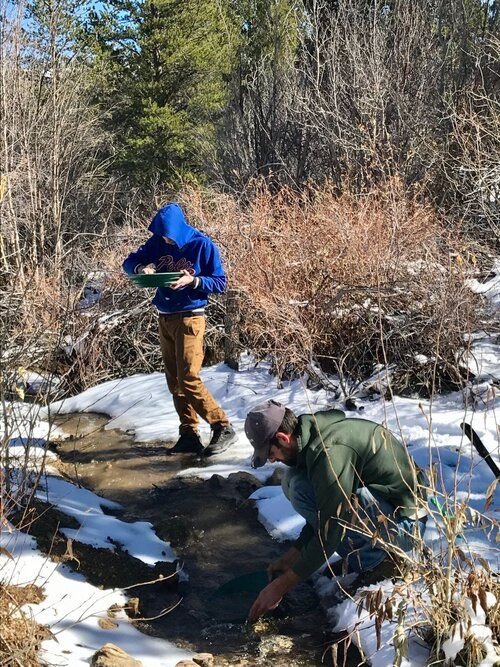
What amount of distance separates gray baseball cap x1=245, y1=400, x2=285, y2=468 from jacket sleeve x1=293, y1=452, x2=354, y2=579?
8.8 inches

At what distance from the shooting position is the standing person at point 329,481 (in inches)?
115

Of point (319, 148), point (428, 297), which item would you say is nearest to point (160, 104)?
point (319, 148)

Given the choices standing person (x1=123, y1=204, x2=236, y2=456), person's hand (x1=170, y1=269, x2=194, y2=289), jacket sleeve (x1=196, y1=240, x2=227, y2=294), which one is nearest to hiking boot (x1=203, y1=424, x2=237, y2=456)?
standing person (x1=123, y1=204, x2=236, y2=456)

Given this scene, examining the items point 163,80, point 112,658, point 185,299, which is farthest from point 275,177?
point 112,658

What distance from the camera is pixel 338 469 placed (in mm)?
2928

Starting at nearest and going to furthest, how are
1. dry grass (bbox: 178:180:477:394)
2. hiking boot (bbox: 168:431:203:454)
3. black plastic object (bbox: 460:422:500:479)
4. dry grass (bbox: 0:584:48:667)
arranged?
dry grass (bbox: 0:584:48:667) → black plastic object (bbox: 460:422:500:479) → hiking boot (bbox: 168:431:203:454) → dry grass (bbox: 178:180:477:394)

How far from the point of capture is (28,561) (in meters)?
3.20

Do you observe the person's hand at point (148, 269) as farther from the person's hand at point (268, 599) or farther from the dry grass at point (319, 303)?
the person's hand at point (268, 599)

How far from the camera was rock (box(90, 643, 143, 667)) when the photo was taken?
2.55 meters

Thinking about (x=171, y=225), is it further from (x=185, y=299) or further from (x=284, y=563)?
(x=284, y=563)

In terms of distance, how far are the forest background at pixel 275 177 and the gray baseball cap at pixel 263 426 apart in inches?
23.2

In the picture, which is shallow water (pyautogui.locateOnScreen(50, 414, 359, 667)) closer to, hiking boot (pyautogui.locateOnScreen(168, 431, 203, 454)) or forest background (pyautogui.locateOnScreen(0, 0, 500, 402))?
hiking boot (pyautogui.locateOnScreen(168, 431, 203, 454))

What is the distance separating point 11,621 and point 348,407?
410 cm

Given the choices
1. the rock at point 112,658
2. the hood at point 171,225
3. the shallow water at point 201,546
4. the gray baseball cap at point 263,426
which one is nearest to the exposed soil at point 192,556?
the shallow water at point 201,546
